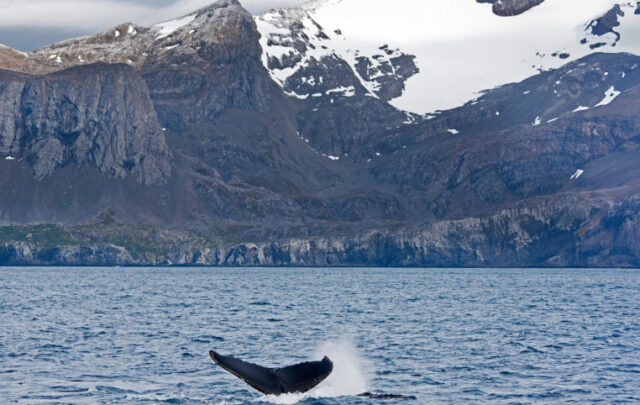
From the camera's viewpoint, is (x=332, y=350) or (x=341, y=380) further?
(x=332, y=350)

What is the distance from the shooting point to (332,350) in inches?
3836

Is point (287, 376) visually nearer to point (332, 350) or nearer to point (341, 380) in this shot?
point (341, 380)

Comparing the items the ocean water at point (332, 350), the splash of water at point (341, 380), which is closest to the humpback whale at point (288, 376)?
the splash of water at point (341, 380)

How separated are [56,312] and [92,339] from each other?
132 ft

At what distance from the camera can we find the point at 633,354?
320 feet

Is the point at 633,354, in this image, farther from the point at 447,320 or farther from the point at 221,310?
the point at 221,310

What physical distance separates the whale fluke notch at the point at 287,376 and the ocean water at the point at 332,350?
5448mm

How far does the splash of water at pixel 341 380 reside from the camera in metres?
70.5

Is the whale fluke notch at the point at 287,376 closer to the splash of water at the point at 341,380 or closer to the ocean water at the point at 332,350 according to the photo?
the splash of water at the point at 341,380

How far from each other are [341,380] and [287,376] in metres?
14.7

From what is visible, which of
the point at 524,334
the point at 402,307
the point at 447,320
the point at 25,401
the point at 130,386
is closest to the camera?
the point at 25,401

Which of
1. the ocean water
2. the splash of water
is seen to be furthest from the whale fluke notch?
the ocean water

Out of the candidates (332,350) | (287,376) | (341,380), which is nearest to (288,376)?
(287,376)

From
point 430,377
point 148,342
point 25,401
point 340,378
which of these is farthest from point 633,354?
point 25,401
